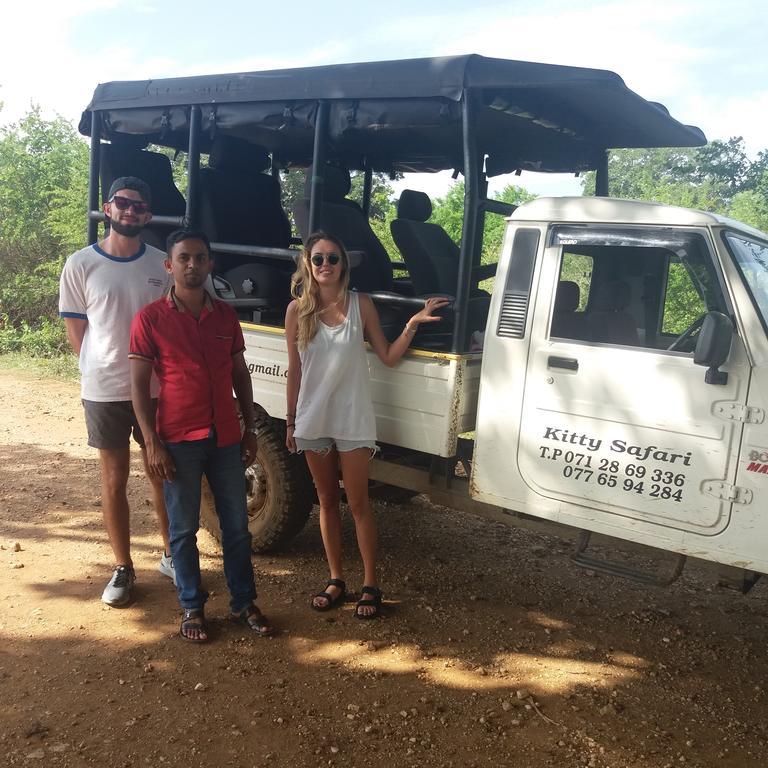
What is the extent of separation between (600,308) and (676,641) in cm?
168

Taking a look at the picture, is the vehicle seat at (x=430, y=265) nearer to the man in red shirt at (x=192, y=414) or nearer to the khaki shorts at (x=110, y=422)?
the man in red shirt at (x=192, y=414)

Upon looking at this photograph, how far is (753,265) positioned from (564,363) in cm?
88

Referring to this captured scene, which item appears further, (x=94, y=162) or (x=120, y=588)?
(x=94, y=162)

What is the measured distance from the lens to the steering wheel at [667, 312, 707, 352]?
10.1 feet

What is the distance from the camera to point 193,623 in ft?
11.3

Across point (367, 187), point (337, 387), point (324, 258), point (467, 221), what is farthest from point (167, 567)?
point (367, 187)

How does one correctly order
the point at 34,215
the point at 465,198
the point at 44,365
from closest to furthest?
1. the point at 465,198
2. the point at 44,365
3. the point at 34,215

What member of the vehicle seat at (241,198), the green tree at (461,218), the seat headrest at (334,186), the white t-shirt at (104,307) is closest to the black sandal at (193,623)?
the white t-shirt at (104,307)

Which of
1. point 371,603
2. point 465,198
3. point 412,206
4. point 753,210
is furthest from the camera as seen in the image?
point 753,210

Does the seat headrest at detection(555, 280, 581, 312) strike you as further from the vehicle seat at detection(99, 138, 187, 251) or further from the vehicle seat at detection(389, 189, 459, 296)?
the vehicle seat at detection(99, 138, 187, 251)

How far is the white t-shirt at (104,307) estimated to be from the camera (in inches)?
140

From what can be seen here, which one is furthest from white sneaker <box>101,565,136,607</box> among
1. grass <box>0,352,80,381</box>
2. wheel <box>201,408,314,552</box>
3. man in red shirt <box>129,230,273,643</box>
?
grass <box>0,352,80,381</box>

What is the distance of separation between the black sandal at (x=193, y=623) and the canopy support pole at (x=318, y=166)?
80.1 inches

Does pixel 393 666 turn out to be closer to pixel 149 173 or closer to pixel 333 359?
pixel 333 359
